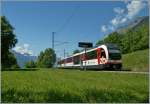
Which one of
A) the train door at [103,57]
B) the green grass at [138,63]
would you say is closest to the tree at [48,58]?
the green grass at [138,63]

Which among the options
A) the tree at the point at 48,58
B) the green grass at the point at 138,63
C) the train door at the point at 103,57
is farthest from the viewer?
the tree at the point at 48,58

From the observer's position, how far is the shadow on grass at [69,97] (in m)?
9.95

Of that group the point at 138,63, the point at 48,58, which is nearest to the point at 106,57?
the point at 138,63

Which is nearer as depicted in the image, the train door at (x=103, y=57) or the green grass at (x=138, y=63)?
the train door at (x=103, y=57)

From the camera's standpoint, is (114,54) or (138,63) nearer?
(114,54)

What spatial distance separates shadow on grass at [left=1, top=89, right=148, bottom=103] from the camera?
→ 9953mm

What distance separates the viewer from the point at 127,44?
308 feet

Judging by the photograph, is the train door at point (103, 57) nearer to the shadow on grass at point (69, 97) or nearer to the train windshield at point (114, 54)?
the train windshield at point (114, 54)

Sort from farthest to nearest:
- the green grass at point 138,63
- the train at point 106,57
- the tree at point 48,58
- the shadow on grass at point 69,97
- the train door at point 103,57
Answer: the tree at point 48,58 → the green grass at point 138,63 → the train door at point 103,57 → the train at point 106,57 → the shadow on grass at point 69,97

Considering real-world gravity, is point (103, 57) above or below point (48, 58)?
below

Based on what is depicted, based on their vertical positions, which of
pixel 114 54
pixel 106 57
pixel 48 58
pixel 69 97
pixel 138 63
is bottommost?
pixel 69 97

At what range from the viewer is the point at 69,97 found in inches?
419

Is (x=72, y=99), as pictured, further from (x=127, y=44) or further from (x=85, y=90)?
(x=127, y=44)

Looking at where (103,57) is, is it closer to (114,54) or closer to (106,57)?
(106,57)
